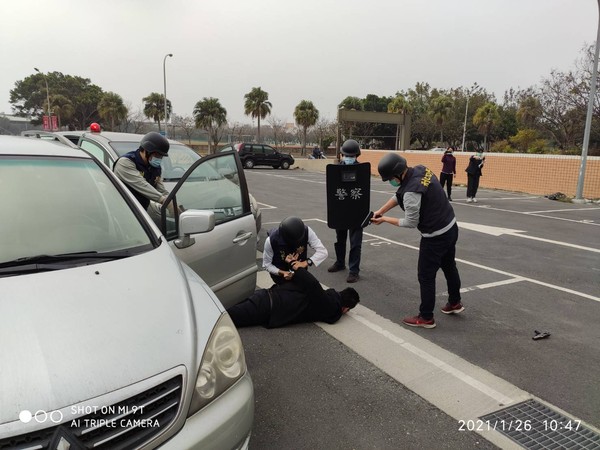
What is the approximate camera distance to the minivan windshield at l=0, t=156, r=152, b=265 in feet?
7.34

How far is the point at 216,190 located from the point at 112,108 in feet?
163

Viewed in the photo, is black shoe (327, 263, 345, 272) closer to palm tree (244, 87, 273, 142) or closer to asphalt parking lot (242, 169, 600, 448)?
asphalt parking lot (242, 169, 600, 448)

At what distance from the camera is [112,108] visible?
47.6m

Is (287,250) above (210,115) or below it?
below

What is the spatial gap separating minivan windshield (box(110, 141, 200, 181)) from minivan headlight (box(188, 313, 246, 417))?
433cm

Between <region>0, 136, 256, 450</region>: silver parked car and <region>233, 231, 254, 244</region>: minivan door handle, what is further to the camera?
<region>233, 231, 254, 244</region>: minivan door handle

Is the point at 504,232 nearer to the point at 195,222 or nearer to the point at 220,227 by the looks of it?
the point at 220,227

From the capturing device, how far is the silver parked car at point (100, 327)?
1413mm

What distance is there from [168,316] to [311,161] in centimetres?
3007

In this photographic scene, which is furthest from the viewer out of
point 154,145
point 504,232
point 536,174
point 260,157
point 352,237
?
point 260,157

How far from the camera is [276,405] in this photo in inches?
108
